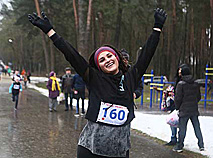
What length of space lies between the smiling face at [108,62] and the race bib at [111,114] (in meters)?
0.33

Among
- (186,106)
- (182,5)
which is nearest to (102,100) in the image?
(186,106)

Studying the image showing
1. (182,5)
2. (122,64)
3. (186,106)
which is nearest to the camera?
(122,64)

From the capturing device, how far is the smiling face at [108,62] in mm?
3189

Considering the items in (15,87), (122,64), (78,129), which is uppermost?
(122,64)

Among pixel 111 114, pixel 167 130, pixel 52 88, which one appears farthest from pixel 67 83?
pixel 111 114

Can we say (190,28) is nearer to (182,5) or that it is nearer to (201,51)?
(201,51)

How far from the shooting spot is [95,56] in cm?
327

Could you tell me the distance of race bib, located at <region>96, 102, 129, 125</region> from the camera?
310 centimetres

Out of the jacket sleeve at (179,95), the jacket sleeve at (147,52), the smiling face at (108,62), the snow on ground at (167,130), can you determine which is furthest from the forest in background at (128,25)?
the smiling face at (108,62)

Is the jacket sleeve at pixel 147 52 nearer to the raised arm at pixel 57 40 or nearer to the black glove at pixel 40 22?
the raised arm at pixel 57 40

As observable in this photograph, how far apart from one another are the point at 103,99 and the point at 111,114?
6.3 inches

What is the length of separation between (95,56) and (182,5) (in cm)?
3460

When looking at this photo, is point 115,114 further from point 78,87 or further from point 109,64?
point 78,87

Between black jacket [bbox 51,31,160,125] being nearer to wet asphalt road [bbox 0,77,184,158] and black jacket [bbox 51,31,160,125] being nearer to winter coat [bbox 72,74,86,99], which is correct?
wet asphalt road [bbox 0,77,184,158]
